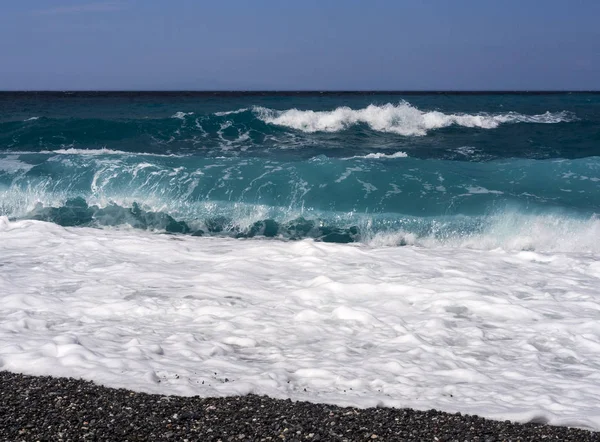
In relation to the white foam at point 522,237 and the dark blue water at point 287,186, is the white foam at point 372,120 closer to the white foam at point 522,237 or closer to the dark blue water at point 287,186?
the dark blue water at point 287,186

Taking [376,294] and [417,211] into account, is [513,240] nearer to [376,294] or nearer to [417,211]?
[417,211]

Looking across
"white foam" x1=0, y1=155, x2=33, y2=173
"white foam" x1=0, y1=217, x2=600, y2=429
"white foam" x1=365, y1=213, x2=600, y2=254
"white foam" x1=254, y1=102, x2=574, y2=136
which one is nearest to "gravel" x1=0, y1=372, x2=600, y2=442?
"white foam" x1=0, y1=217, x2=600, y2=429

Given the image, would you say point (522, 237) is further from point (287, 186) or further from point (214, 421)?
point (214, 421)

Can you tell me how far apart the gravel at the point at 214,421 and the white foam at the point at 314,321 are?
8.9 inches

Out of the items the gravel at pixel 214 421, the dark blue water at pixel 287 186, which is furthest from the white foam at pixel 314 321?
the dark blue water at pixel 287 186

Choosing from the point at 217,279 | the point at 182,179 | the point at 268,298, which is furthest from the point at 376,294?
the point at 182,179

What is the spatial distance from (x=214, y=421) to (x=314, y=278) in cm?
381

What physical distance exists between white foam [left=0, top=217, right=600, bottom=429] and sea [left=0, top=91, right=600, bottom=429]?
3 centimetres

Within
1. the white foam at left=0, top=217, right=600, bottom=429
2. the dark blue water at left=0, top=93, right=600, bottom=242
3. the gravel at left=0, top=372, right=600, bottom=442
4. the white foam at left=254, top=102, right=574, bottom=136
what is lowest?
the white foam at left=0, top=217, right=600, bottom=429

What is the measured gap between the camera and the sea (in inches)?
194

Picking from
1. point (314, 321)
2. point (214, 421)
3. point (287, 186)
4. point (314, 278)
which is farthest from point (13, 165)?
point (214, 421)

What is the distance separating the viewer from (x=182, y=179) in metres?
13.9

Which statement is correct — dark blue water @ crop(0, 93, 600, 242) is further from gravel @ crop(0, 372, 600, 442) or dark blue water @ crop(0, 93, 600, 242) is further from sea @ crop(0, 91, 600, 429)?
gravel @ crop(0, 372, 600, 442)

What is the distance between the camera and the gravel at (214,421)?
12.4ft
